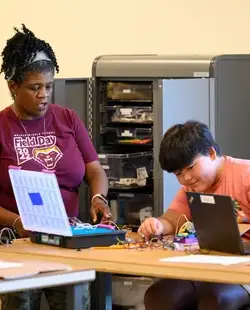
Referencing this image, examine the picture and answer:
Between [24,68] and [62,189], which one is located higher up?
[24,68]

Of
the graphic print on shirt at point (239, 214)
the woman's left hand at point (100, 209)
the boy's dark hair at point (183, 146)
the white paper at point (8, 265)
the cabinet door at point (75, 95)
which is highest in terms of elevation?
the cabinet door at point (75, 95)

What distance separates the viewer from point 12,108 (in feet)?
12.4

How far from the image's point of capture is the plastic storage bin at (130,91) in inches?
194

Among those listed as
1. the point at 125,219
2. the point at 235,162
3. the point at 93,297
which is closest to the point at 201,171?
the point at 235,162

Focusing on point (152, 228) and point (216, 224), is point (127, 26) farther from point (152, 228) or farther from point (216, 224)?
point (216, 224)

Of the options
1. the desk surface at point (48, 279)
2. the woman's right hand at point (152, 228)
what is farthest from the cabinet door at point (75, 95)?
the desk surface at point (48, 279)

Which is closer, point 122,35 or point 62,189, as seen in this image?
point 62,189

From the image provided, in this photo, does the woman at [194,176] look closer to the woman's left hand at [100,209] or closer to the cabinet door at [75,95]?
the woman's left hand at [100,209]

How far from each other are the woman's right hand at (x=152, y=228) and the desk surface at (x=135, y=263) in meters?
0.23

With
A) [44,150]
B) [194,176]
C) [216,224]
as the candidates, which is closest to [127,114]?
[44,150]

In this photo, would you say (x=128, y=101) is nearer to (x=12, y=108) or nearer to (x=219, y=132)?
(x=219, y=132)

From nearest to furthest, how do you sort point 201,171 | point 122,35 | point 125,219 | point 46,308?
point 201,171 < point 46,308 < point 125,219 < point 122,35

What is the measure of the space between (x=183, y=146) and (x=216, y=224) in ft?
1.15

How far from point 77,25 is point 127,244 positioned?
2961mm
